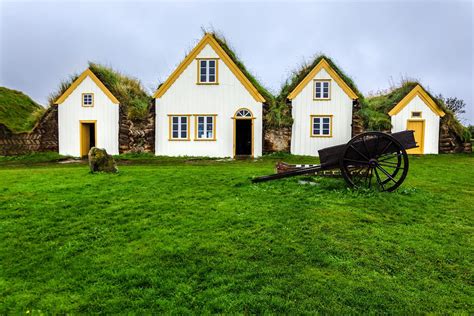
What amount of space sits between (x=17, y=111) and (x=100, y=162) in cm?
2215

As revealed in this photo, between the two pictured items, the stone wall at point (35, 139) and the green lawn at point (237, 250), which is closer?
the green lawn at point (237, 250)

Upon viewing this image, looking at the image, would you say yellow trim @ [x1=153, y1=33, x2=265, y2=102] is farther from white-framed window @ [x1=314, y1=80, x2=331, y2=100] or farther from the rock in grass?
the rock in grass

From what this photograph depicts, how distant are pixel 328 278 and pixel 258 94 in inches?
711

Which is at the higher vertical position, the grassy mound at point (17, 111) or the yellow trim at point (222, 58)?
the yellow trim at point (222, 58)

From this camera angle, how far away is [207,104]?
21.9 meters

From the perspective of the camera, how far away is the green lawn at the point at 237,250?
438cm

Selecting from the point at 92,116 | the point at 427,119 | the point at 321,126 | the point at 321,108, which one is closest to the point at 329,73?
the point at 321,108

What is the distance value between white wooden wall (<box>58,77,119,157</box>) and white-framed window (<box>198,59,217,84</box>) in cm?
647

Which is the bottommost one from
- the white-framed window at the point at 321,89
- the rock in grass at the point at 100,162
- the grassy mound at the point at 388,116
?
the rock in grass at the point at 100,162

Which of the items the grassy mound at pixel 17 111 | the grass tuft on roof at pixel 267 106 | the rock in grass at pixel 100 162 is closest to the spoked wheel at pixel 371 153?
the rock in grass at pixel 100 162

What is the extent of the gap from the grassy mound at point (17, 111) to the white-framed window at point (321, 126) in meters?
20.4

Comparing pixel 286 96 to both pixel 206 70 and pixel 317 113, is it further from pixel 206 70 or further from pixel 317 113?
pixel 206 70

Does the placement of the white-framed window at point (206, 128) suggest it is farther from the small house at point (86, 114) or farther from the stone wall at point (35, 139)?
the stone wall at point (35, 139)

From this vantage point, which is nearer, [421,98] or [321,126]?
[321,126]
